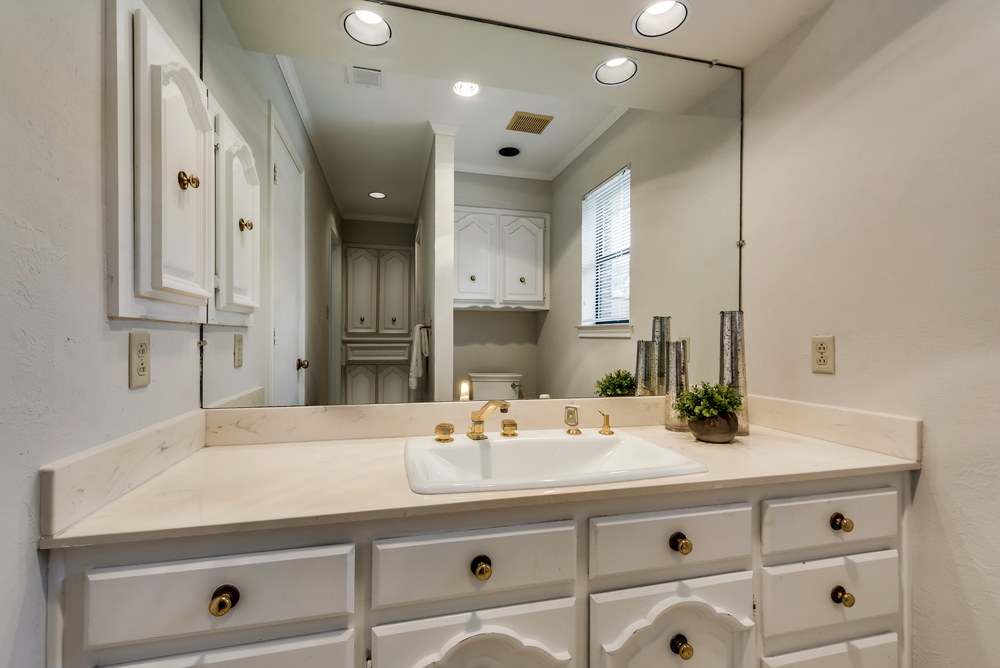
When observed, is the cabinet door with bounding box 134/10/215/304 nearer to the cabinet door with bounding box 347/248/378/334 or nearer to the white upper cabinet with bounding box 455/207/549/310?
the cabinet door with bounding box 347/248/378/334

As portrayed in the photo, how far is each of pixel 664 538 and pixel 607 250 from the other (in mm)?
929

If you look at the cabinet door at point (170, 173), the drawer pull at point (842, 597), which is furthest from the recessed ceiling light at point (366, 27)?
the drawer pull at point (842, 597)

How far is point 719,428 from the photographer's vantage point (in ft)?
3.95

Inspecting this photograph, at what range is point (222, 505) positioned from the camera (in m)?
0.74

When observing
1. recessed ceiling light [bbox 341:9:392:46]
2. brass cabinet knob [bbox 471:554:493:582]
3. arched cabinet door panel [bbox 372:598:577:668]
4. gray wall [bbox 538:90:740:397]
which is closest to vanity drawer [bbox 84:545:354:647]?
arched cabinet door panel [bbox 372:598:577:668]

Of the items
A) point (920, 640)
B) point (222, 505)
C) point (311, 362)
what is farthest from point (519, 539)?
point (920, 640)

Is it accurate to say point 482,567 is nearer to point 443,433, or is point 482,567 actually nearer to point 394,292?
point 443,433

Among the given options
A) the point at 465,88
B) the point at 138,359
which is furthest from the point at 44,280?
the point at 465,88

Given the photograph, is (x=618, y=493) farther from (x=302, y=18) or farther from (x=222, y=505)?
(x=302, y=18)

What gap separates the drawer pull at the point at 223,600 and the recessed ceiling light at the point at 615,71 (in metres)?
1.64

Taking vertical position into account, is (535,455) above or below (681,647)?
above

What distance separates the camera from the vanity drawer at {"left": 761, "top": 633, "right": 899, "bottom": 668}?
953 mm

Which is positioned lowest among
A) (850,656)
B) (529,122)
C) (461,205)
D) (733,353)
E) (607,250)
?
(850,656)

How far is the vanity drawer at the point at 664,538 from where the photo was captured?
84cm
